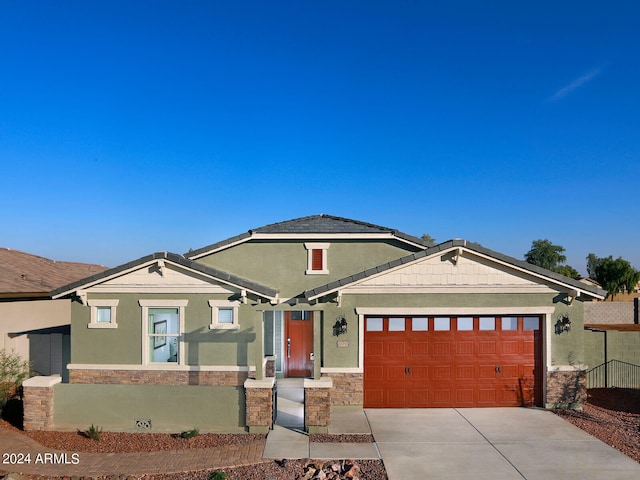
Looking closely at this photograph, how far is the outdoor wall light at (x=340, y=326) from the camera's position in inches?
445

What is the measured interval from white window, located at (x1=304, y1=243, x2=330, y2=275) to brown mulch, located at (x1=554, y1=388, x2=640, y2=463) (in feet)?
25.3

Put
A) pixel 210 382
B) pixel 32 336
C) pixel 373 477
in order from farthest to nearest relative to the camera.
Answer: pixel 32 336 → pixel 210 382 → pixel 373 477

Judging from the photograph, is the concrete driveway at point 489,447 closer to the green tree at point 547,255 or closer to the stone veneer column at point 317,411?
the stone veneer column at point 317,411

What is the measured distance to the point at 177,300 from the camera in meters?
11.3

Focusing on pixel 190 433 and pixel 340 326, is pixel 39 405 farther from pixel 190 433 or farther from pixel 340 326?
pixel 340 326

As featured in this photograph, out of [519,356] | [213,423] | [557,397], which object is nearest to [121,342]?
[213,423]

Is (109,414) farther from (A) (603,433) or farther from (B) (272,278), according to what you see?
(A) (603,433)

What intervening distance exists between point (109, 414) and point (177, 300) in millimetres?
2944

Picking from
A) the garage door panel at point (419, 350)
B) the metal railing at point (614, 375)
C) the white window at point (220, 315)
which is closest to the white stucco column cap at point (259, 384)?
the white window at point (220, 315)

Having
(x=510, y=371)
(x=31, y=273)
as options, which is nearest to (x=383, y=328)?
(x=510, y=371)

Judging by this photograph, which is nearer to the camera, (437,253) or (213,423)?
(213,423)

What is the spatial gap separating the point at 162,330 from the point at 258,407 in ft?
13.3

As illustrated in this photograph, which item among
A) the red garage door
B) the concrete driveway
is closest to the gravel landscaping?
the concrete driveway

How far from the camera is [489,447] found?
8836mm
